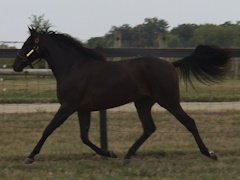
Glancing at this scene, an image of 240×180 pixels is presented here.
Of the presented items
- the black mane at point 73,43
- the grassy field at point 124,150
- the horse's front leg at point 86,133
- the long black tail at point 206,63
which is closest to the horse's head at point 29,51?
the black mane at point 73,43

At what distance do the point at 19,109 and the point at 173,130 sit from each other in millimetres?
4488

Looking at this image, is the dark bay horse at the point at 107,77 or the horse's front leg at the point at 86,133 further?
the horse's front leg at the point at 86,133

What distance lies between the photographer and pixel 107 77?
20.2ft

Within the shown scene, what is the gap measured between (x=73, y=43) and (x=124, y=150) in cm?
194

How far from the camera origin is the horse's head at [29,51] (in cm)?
643

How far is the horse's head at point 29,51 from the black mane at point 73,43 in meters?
0.17

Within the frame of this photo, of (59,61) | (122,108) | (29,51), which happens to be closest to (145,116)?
(59,61)

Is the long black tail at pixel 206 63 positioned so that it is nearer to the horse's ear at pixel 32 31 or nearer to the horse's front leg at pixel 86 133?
the horse's front leg at pixel 86 133

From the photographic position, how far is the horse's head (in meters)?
6.43

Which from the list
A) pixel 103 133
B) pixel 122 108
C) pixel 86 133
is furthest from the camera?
pixel 122 108

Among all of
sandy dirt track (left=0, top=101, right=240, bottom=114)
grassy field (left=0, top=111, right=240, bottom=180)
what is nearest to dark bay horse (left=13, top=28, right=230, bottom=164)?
grassy field (left=0, top=111, right=240, bottom=180)

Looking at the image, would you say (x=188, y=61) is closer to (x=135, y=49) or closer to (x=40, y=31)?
(x=135, y=49)

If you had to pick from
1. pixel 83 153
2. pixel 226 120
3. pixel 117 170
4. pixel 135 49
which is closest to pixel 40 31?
pixel 135 49

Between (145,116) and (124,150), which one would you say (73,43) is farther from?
(124,150)
